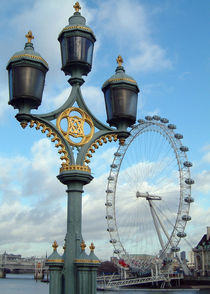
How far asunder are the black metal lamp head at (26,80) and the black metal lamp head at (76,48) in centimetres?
66

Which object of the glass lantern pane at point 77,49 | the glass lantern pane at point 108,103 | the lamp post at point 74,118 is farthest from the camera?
the glass lantern pane at point 108,103

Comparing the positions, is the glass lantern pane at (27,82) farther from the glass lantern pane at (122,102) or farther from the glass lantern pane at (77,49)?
the glass lantern pane at (122,102)

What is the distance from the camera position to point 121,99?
633 cm

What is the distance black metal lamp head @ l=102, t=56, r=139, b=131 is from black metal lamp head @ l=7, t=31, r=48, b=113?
3.88 ft

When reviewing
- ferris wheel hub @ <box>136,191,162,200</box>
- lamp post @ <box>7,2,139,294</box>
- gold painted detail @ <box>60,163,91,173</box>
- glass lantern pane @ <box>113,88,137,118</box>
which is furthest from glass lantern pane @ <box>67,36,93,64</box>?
ferris wheel hub @ <box>136,191,162,200</box>

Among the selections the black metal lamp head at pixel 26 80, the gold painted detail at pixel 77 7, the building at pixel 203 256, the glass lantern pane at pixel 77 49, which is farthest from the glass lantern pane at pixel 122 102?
the building at pixel 203 256

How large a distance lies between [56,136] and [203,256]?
251ft

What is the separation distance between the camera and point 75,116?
239 inches

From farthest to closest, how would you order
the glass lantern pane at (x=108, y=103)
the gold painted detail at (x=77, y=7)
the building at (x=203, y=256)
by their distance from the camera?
the building at (x=203, y=256) → the gold painted detail at (x=77, y=7) → the glass lantern pane at (x=108, y=103)

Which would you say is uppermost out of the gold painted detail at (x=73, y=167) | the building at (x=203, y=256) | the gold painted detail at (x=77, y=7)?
the gold painted detail at (x=77, y=7)

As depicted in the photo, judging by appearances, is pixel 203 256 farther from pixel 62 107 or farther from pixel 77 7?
pixel 62 107

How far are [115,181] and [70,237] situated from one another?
40.6 m

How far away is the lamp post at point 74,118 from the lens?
528 centimetres

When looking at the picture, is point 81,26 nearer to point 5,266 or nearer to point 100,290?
point 100,290
